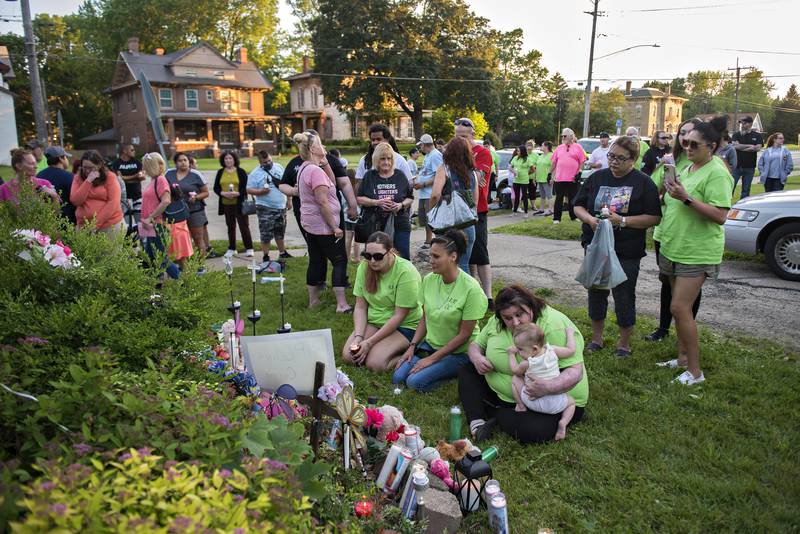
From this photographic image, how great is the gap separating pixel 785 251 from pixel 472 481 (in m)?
6.42

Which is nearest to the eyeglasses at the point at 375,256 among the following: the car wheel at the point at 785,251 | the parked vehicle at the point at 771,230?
the parked vehicle at the point at 771,230

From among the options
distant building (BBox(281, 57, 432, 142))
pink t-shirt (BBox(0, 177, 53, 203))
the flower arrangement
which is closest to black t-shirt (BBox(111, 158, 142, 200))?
pink t-shirt (BBox(0, 177, 53, 203))

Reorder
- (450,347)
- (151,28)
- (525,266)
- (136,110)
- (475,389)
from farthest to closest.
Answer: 1. (151,28)
2. (136,110)
3. (525,266)
4. (450,347)
5. (475,389)

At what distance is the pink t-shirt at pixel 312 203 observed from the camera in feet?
20.3

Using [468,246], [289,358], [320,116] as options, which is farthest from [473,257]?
[320,116]

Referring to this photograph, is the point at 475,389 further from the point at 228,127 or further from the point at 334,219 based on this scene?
the point at 228,127

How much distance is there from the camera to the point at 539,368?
351 centimetres

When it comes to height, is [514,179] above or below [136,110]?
below

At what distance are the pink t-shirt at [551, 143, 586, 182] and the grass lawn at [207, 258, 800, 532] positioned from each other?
7.20 metres

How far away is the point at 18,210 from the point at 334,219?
3108 mm

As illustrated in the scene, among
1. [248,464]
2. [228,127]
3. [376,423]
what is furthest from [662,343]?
[228,127]

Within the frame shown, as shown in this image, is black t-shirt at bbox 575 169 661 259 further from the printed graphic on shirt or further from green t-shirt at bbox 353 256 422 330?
green t-shirt at bbox 353 256 422 330

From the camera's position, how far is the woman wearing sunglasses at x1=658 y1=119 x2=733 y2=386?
4.12 meters

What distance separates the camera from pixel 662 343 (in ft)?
16.9
